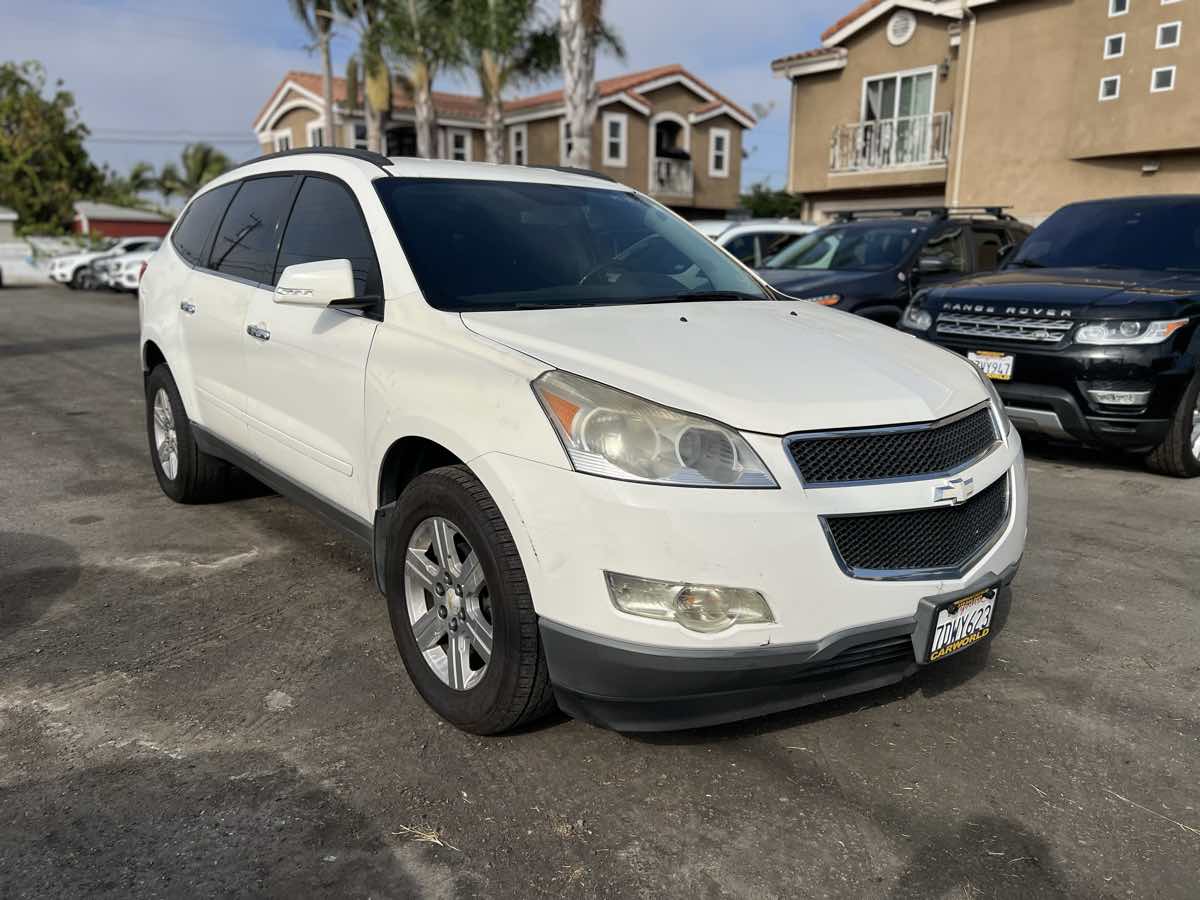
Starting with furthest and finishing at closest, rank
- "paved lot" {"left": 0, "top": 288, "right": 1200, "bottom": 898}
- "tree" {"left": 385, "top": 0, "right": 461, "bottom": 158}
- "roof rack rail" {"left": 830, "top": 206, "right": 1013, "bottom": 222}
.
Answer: "tree" {"left": 385, "top": 0, "right": 461, "bottom": 158}, "roof rack rail" {"left": 830, "top": 206, "right": 1013, "bottom": 222}, "paved lot" {"left": 0, "top": 288, "right": 1200, "bottom": 898}

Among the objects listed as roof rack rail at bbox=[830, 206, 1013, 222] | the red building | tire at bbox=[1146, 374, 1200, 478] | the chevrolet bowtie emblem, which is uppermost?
the red building

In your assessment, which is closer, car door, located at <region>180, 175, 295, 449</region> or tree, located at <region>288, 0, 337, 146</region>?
car door, located at <region>180, 175, 295, 449</region>

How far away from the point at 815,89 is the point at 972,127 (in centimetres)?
512

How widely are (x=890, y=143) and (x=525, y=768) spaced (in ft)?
69.4

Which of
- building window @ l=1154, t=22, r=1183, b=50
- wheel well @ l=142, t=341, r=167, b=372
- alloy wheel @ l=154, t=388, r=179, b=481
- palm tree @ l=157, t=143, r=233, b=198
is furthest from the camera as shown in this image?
palm tree @ l=157, t=143, r=233, b=198

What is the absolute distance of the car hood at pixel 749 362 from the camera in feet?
8.47

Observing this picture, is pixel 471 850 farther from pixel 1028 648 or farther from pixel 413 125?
pixel 413 125

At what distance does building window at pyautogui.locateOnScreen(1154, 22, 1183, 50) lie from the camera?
16.1 metres

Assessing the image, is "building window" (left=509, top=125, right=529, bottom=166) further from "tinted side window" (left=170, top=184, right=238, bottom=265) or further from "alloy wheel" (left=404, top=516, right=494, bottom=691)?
"alloy wheel" (left=404, top=516, right=494, bottom=691)

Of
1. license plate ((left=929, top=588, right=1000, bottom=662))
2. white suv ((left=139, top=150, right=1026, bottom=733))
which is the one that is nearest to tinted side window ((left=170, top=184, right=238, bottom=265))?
white suv ((left=139, top=150, right=1026, bottom=733))

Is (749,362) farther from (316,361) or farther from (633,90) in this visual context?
(633,90)

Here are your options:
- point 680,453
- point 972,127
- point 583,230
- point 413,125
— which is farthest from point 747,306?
point 413,125

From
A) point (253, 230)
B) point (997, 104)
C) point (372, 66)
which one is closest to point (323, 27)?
point (372, 66)

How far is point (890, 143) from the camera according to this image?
2136cm
